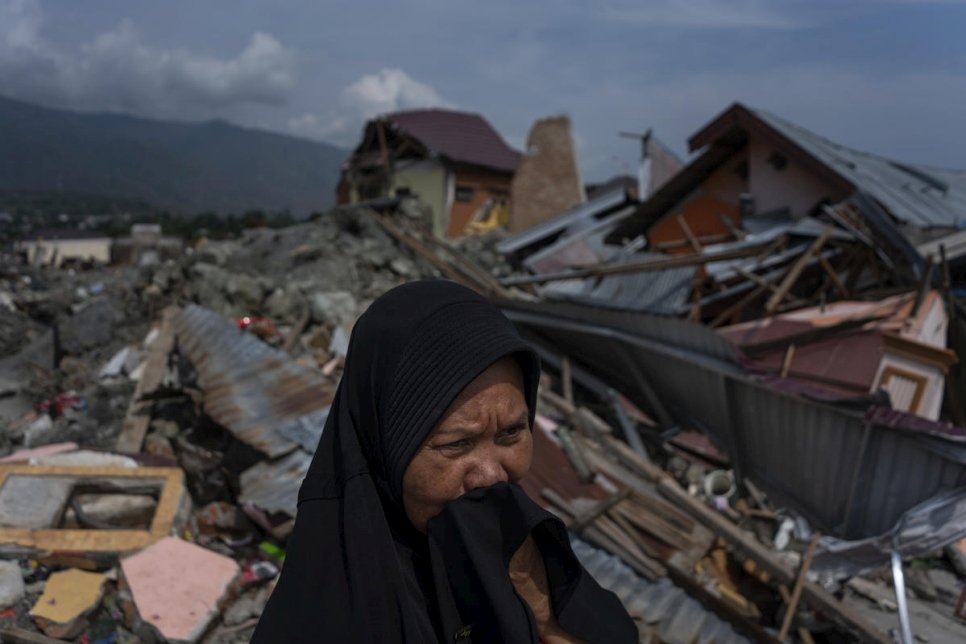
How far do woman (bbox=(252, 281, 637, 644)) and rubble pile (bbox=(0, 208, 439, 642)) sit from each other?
8.57ft

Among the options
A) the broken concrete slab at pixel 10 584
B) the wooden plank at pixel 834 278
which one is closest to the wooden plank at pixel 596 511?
the broken concrete slab at pixel 10 584

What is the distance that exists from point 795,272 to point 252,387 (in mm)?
7548

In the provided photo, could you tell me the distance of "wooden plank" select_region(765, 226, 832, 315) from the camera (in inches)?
338

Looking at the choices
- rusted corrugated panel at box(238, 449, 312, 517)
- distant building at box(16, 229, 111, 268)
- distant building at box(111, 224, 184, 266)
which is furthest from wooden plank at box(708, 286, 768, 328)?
distant building at box(16, 229, 111, 268)

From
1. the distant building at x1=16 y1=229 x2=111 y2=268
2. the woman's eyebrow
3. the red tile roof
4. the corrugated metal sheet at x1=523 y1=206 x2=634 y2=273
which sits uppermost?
the red tile roof

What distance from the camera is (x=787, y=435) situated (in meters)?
5.52

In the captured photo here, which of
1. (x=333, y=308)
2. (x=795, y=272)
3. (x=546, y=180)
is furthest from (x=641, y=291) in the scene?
(x=546, y=180)

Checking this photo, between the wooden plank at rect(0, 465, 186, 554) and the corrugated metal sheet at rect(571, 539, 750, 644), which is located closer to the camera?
the corrugated metal sheet at rect(571, 539, 750, 644)

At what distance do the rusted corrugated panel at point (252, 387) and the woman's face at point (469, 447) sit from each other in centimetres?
387

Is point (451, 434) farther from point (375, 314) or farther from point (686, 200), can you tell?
point (686, 200)

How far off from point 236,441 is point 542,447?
2.58 meters

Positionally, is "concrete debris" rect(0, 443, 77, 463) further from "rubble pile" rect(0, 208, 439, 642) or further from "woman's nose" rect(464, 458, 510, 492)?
"woman's nose" rect(464, 458, 510, 492)

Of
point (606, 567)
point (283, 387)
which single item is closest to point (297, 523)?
point (606, 567)

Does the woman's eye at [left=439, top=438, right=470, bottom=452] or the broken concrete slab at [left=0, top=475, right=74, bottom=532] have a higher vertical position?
the woman's eye at [left=439, top=438, right=470, bottom=452]
